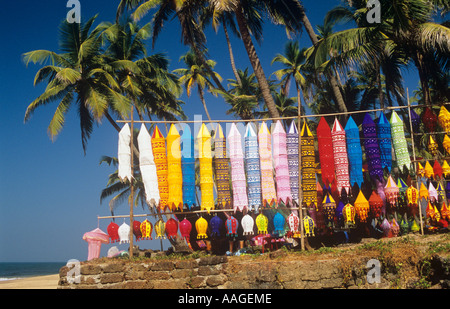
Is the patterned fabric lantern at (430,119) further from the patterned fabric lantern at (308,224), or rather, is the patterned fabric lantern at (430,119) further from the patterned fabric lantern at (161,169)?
the patterned fabric lantern at (161,169)

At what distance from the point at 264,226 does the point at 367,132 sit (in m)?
3.57

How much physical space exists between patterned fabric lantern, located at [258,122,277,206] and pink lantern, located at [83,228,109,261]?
13.9 ft

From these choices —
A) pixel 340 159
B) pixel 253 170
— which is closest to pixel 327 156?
pixel 340 159

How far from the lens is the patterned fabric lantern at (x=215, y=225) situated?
10.9 meters

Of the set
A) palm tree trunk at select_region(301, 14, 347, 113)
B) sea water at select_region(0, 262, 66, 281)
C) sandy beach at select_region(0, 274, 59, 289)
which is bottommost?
sea water at select_region(0, 262, 66, 281)

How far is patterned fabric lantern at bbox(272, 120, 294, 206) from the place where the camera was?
1073 cm

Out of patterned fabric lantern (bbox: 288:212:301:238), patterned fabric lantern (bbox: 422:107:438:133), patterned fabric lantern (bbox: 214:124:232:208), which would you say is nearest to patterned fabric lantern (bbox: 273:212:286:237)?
patterned fabric lantern (bbox: 288:212:301:238)

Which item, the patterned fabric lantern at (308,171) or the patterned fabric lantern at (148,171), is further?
the patterned fabric lantern at (308,171)

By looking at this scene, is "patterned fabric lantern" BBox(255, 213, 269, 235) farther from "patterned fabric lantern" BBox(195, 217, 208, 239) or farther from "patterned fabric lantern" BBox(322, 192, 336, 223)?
"patterned fabric lantern" BBox(322, 192, 336, 223)

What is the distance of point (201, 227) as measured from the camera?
10711mm

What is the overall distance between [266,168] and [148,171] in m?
2.91

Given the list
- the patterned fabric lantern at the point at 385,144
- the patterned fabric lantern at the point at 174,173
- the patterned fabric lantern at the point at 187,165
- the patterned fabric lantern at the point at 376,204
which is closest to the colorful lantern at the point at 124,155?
the patterned fabric lantern at the point at 174,173

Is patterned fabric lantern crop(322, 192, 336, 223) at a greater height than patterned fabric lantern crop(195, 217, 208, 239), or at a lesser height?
greater

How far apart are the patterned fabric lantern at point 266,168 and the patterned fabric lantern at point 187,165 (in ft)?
5.66
